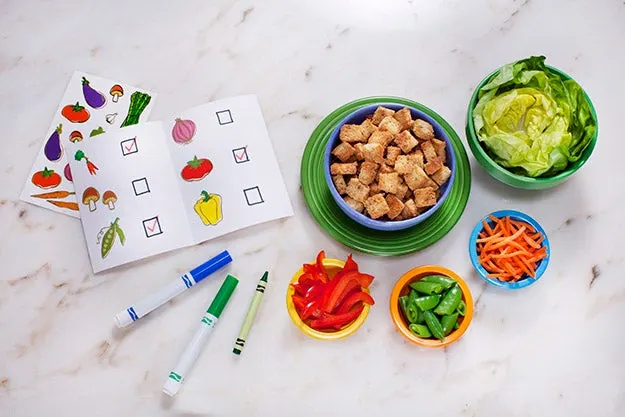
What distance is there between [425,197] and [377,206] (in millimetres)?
73

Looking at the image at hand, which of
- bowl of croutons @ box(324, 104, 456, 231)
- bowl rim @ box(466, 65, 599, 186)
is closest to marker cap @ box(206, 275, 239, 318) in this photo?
bowl of croutons @ box(324, 104, 456, 231)

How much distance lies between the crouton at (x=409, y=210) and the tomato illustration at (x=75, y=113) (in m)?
0.55

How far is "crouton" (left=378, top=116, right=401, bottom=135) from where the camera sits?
1.14 metres

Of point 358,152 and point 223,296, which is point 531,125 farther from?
point 223,296

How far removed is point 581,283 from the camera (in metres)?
1.17

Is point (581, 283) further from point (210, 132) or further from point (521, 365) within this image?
point (210, 132)

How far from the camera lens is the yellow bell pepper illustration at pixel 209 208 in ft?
3.91

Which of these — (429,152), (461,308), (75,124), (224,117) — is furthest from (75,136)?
(461,308)

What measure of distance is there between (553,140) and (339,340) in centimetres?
44

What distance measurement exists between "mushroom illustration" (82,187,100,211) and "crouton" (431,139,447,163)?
1.76 feet

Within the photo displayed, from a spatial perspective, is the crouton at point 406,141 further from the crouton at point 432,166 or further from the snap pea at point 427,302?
the snap pea at point 427,302

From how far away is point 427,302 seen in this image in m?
1.09

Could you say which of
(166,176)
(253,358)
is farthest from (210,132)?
(253,358)

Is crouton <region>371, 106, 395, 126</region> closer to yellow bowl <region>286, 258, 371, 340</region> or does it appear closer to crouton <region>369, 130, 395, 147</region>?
crouton <region>369, 130, 395, 147</region>
